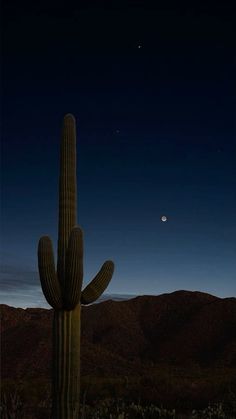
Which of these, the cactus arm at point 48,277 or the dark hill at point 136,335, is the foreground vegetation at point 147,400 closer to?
the cactus arm at point 48,277

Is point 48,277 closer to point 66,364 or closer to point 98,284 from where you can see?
point 98,284

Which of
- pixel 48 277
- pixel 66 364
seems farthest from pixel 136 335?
pixel 48 277

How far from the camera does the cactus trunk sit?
747cm

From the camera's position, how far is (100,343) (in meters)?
38.9

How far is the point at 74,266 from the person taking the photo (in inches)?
291

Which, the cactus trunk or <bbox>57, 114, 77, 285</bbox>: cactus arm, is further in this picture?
<bbox>57, 114, 77, 285</bbox>: cactus arm

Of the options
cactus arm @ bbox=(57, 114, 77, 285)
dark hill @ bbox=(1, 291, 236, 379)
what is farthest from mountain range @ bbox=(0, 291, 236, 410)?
cactus arm @ bbox=(57, 114, 77, 285)

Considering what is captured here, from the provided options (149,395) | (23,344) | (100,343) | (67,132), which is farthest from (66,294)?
(100,343)

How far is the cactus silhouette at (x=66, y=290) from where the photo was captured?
292 inches

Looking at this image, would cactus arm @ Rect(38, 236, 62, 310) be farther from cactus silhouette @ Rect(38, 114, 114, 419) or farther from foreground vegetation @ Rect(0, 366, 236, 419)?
foreground vegetation @ Rect(0, 366, 236, 419)

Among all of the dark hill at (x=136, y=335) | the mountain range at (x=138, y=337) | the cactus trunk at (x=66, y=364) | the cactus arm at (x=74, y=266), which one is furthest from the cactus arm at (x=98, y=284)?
the dark hill at (x=136, y=335)

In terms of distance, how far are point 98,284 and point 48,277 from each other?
3.42ft

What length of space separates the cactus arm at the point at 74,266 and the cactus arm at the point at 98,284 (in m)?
0.41

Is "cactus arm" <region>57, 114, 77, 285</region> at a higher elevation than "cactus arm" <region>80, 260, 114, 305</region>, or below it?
higher
